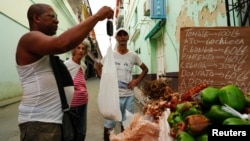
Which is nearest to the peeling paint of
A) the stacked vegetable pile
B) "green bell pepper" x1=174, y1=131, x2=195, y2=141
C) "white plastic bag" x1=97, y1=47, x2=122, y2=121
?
"white plastic bag" x1=97, y1=47, x2=122, y2=121

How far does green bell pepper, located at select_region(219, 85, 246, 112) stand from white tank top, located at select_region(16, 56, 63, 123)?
44.9 inches

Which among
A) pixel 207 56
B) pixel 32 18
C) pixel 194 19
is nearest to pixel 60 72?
pixel 32 18

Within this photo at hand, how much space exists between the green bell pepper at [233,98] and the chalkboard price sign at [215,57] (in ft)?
3.63

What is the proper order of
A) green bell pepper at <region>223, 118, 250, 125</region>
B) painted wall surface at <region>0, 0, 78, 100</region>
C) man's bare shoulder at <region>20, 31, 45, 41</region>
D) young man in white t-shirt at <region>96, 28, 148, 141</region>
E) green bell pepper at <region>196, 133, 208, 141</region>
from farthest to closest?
painted wall surface at <region>0, 0, 78, 100</region>, young man in white t-shirt at <region>96, 28, 148, 141</region>, man's bare shoulder at <region>20, 31, 45, 41</region>, green bell pepper at <region>196, 133, 208, 141</region>, green bell pepper at <region>223, 118, 250, 125</region>

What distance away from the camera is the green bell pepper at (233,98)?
198cm

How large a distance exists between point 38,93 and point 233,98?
130 cm

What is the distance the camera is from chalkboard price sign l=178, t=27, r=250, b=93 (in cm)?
313

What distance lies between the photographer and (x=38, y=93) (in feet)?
7.16

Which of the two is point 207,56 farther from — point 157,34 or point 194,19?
point 157,34

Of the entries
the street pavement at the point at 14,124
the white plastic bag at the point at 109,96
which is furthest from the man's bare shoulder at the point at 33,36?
the street pavement at the point at 14,124

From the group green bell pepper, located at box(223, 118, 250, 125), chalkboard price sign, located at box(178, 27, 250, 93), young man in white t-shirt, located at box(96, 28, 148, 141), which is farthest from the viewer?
young man in white t-shirt, located at box(96, 28, 148, 141)

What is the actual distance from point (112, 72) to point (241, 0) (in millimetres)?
2031

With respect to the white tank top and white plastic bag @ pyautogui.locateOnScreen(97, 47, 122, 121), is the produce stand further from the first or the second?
the white tank top

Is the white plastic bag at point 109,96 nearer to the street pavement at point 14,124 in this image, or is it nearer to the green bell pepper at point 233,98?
the green bell pepper at point 233,98
